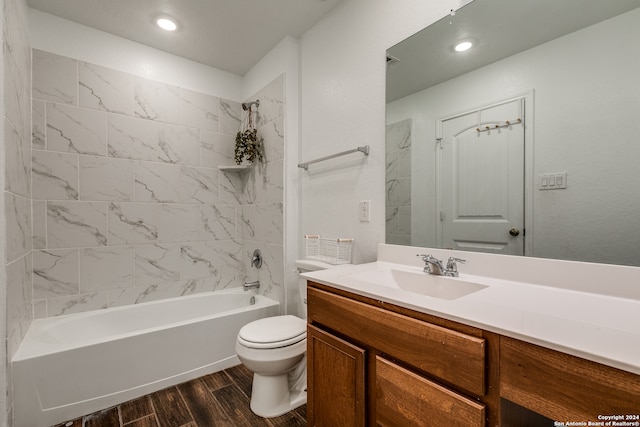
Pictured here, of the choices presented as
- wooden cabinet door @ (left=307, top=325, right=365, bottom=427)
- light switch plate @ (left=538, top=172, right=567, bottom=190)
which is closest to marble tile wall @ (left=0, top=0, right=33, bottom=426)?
wooden cabinet door @ (left=307, top=325, right=365, bottom=427)

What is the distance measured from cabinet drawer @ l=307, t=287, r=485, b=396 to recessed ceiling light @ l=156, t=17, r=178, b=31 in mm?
2180

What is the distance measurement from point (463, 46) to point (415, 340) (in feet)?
Result: 4.21

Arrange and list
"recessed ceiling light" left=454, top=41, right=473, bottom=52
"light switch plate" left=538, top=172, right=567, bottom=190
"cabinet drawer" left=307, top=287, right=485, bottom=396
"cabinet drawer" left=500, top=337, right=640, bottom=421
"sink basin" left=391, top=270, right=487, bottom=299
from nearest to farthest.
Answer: "cabinet drawer" left=500, top=337, right=640, bottom=421 < "cabinet drawer" left=307, top=287, right=485, bottom=396 < "light switch plate" left=538, top=172, right=567, bottom=190 < "sink basin" left=391, top=270, right=487, bottom=299 < "recessed ceiling light" left=454, top=41, right=473, bottom=52

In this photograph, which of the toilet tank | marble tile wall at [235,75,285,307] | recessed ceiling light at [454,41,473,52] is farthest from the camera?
marble tile wall at [235,75,285,307]

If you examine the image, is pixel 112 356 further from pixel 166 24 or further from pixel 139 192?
pixel 166 24

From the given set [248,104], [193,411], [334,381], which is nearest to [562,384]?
[334,381]

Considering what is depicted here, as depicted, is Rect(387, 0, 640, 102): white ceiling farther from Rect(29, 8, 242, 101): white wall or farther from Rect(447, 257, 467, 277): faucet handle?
Rect(29, 8, 242, 101): white wall

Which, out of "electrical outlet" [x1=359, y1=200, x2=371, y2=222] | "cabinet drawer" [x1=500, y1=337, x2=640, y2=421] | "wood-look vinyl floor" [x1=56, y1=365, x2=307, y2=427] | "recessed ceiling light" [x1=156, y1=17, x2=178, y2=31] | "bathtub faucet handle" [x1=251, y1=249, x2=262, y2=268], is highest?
"recessed ceiling light" [x1=156, y1=17, x2=178, y2=31]

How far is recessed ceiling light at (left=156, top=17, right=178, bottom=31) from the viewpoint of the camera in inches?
80.2

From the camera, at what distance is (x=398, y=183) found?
1.58 m

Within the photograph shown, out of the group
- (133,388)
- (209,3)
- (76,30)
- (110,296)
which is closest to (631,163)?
(209,3)

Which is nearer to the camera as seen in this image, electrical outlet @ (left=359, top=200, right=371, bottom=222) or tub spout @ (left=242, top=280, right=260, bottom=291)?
electrical outlet @ (left=359, top=200, right=371, bottom=222)

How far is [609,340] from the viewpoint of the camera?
0.59m

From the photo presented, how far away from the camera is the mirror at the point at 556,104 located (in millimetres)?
915
